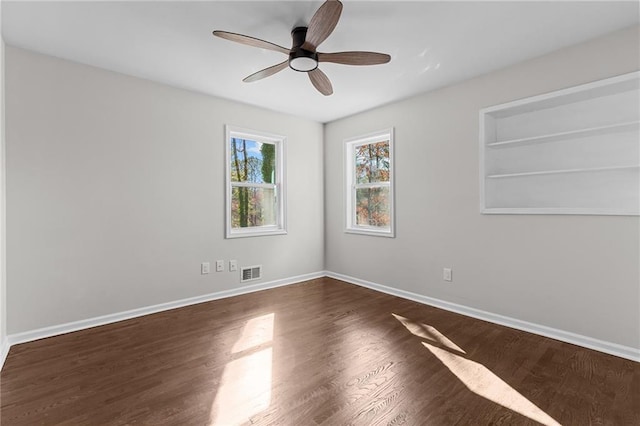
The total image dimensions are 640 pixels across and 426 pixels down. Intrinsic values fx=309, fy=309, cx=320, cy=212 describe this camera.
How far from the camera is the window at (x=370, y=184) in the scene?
4.23 meters

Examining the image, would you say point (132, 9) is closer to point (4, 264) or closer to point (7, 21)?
point (7, 21)

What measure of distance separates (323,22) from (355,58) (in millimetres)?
499

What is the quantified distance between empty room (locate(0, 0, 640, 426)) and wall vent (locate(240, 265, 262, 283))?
0.02 m

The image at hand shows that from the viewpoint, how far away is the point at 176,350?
2.46 metres

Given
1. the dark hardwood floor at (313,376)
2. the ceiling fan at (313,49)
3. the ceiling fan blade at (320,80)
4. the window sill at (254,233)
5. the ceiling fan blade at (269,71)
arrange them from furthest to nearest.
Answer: the window sill at (254,233)
the ceiling fan blade at (320,80)
the ceiling fan blade at (269,71)
the ceiling fan at (313,49)
the dark hardwood floor at (313,376)

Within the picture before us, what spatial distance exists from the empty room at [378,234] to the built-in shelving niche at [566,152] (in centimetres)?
2

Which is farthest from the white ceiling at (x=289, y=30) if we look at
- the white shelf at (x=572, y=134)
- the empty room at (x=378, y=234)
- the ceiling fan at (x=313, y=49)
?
the white shelf at (x=572, y=134)

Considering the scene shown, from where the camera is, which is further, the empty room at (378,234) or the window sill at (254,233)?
the window sill at (254,233)

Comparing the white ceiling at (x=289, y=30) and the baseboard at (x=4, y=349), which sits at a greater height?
the white ceiling at (x=289, y=30)

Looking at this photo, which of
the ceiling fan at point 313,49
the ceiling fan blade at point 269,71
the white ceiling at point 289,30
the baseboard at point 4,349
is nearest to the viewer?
the ceiling fan at point 313,49

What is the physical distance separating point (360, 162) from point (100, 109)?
126 inches

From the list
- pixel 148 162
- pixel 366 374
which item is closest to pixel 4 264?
pixel 148 162

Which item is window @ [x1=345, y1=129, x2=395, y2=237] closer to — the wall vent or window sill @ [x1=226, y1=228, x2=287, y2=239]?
window sill @ [x1=226, y1=228, x2=287, y2=239]

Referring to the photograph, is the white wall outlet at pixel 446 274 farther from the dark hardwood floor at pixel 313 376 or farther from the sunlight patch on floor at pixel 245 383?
the sunlight patch on floor at pixel 245 383
